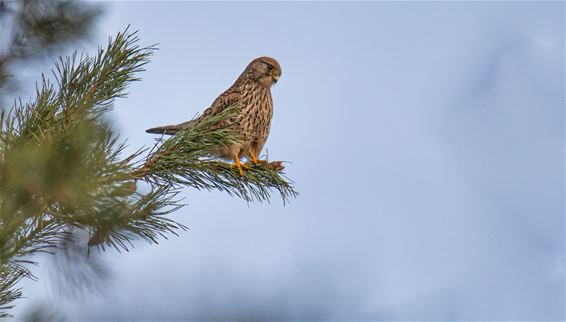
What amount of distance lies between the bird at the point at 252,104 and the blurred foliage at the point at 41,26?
150cm

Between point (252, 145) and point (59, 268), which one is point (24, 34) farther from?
point (252, 145)

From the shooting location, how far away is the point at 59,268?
2150 millimetres

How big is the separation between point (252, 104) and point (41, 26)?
222 centimetres

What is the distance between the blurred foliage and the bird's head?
2.40 metres

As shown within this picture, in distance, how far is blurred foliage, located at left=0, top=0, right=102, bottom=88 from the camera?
288cm

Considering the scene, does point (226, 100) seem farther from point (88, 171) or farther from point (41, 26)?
point (88, 171)

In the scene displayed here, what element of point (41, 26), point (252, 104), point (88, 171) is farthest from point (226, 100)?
point (88, 171)

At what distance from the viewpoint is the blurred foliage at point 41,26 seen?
9.44 feet

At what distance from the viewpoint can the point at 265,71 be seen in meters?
5.48

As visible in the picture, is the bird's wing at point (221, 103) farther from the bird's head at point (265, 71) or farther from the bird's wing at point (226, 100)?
the bird's head at point (265, 71)

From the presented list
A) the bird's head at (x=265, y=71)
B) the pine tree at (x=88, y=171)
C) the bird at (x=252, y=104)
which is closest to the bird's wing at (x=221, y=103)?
the bird at (x=252, y=104)

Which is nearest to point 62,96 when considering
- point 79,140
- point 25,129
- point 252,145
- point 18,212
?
point 25,129

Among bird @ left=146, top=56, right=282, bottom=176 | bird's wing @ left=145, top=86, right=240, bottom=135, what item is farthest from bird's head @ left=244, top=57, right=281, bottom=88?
bird's wing @ left=145, top=86, right=240, bottom=135

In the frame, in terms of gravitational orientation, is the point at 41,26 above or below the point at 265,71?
below
